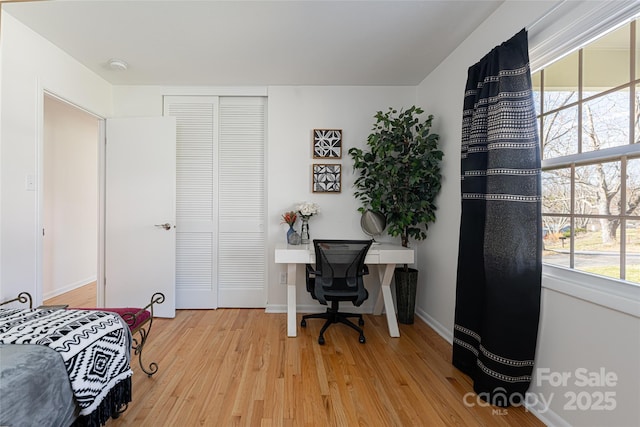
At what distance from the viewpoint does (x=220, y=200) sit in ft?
10.4

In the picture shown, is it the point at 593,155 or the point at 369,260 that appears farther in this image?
the point at 369,260

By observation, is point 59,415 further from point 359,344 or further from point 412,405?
point 359,344

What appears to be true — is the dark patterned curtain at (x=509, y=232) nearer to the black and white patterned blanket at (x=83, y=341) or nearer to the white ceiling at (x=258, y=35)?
the white ceiling at (x=258, y=35)

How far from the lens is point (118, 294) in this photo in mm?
2936

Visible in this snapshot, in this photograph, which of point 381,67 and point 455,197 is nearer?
point 455,197

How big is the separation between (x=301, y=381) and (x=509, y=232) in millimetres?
1564

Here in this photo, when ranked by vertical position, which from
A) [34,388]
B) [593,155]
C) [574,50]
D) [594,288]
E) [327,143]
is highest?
[574,50]

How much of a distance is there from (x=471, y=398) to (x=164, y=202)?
307 centimetres

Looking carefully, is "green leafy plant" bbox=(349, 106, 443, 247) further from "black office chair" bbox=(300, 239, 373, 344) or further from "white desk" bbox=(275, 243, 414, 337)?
"black office chair" bbox=(300, 239, 373, 344)

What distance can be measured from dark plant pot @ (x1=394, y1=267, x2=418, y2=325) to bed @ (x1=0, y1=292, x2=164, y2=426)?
2.25 meters

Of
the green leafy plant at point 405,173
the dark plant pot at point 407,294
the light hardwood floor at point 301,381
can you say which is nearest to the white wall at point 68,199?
the light hardwood floor at point 301,381

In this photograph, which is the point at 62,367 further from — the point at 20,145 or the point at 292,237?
the point at 292,237

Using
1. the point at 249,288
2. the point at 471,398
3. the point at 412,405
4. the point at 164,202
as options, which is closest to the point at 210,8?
the point at 164,202

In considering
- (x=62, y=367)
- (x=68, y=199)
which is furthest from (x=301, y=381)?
(x=68, y=199)
